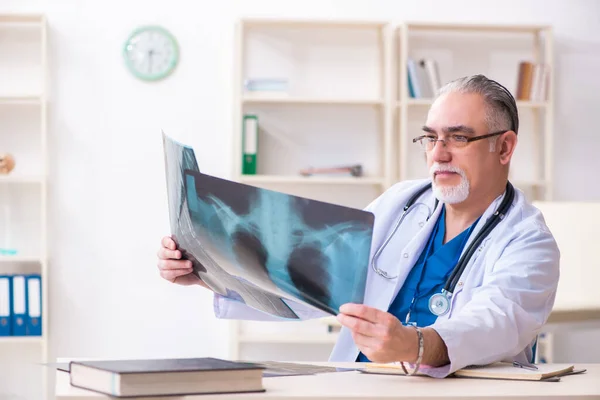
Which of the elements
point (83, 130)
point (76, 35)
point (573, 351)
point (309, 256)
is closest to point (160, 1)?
point (76, 35)

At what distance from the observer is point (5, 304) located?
13.8 ft

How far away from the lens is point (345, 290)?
1311 millimetres

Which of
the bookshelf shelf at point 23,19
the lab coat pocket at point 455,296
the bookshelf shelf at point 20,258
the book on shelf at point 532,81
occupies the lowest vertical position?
the bookshelf shelf at point 20,258

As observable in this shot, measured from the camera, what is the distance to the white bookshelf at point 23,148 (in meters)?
4.48

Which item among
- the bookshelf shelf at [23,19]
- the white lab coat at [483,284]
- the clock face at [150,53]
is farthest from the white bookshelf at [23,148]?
the white lab coat at [483,284]

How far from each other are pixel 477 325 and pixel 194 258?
515mm

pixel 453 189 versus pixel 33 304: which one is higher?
pixel 453 189

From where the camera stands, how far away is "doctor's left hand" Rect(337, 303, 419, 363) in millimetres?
1251

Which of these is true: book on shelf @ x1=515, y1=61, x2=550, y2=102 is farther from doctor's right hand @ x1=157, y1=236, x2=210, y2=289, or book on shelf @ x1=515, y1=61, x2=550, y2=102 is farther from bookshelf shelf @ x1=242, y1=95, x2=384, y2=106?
doctor's right hand @ x1=157, y1=236, x2=210, y2=289

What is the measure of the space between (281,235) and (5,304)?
3250mm

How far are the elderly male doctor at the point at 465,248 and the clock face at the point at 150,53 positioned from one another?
8.87ft

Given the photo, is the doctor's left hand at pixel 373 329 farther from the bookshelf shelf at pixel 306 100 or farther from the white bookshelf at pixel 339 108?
the white bookshelf at pixel 339 108

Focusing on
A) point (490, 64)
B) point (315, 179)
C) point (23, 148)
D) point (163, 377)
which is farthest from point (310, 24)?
point (163, 377)

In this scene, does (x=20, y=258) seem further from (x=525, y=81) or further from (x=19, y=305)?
→ (x=525, y=81)
